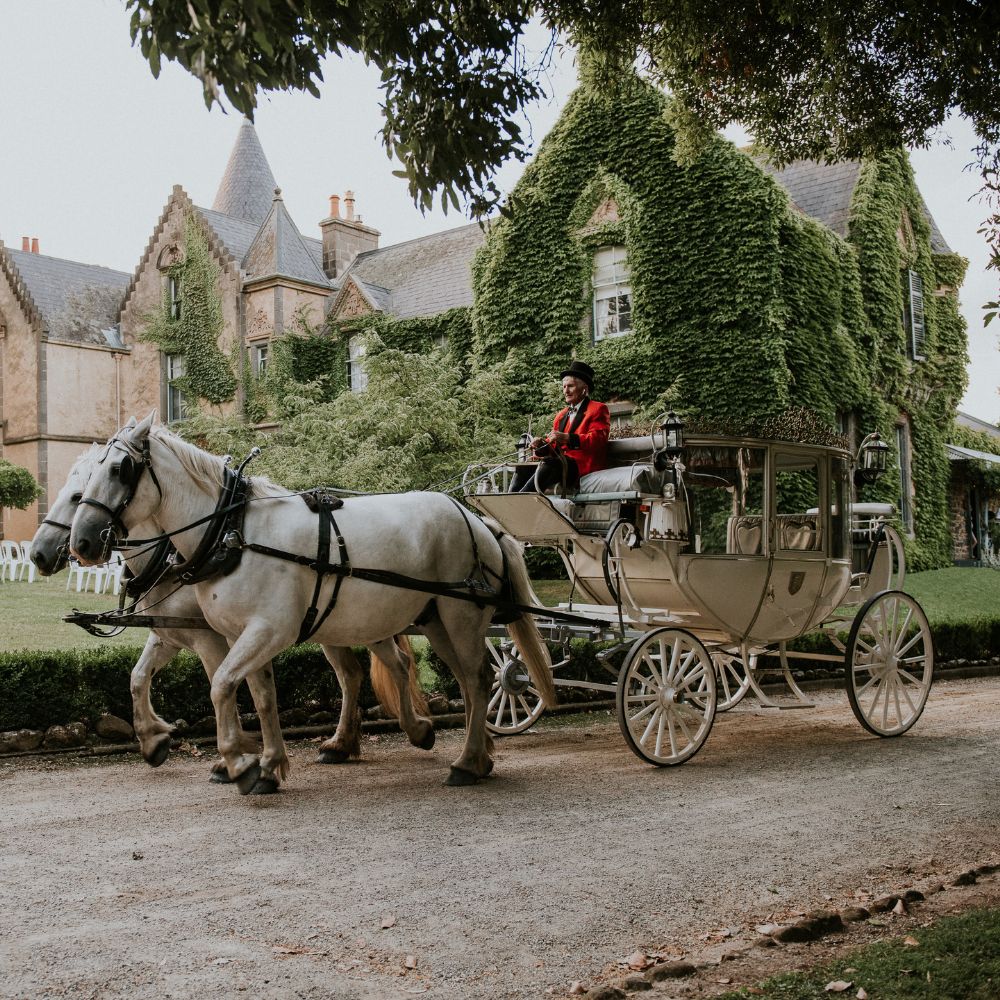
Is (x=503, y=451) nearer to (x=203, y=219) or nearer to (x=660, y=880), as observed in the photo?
(x=660, y=880)

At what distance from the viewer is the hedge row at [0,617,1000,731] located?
7625 mm

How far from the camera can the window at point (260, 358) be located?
28391mm

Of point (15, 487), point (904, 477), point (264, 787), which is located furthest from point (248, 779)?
point (904, 477)

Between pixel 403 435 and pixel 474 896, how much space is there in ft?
44.4

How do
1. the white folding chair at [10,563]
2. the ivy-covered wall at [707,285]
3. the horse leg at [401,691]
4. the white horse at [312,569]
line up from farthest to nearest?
the white folding chair at [10,563] → the ivy-covered wall at [707,285] → the horse leg at [401,691] → the white horse at [312,569]

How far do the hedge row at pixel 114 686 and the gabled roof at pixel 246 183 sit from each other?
1112 inches

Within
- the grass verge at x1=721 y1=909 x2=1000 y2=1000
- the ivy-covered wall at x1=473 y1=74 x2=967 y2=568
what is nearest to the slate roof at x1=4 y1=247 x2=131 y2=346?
the ivy-covered wall at x1=473 y1=74 x2=967 y2=568

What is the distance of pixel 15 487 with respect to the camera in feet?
75.3

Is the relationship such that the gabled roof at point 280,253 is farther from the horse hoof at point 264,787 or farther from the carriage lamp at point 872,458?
the horse hoof at point 264,787

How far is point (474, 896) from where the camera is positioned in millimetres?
4348

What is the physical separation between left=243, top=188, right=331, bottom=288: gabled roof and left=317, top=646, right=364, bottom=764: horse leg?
22017 mm

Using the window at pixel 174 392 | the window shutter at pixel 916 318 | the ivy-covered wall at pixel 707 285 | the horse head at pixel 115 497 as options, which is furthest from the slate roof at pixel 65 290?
the horse head at pixel 115 497

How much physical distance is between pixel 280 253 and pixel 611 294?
416 inches

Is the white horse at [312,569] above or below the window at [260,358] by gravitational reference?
below
